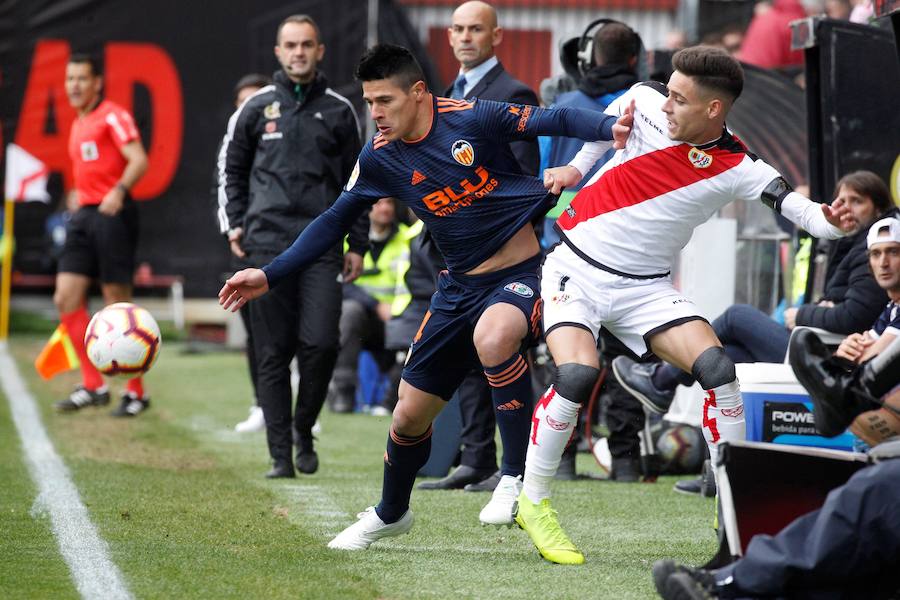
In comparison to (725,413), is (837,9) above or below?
above

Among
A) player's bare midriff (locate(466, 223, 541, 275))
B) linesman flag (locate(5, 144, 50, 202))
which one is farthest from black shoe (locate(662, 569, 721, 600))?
linesman flag (locate(5, 144, 50, 202))

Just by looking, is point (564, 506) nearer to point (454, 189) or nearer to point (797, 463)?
point (454, 189)

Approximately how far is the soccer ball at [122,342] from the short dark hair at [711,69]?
296cm

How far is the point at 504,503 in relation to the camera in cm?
591

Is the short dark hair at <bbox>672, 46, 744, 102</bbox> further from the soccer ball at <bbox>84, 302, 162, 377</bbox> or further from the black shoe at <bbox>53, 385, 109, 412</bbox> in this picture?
the black shoe at <bbox>53, 385, 109, 412</bbox>

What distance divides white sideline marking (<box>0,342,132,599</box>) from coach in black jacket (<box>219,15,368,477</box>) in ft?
4.06

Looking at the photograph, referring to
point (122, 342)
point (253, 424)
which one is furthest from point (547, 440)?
point (253, 424)

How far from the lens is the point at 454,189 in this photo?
576 centimetres

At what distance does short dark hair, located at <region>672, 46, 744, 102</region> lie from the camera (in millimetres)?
5418

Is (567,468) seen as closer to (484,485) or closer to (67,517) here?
(484,485)

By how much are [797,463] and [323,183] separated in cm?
417

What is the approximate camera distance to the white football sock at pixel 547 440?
17.7 feet

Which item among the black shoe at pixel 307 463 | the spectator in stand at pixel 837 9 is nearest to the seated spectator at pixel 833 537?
the black shoe at pixel 307 463

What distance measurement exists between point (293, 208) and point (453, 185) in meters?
2.41
